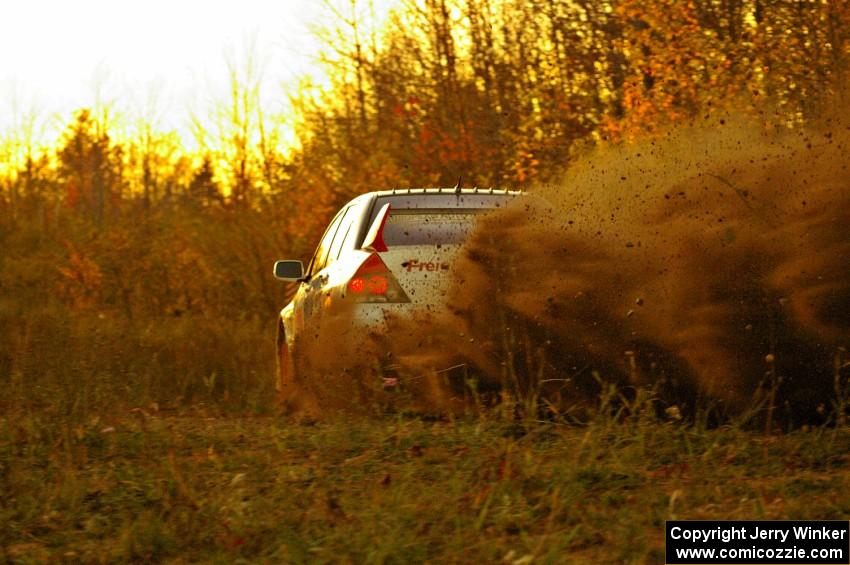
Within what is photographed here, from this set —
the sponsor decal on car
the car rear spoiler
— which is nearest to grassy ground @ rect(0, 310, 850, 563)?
the sponsor decal on car

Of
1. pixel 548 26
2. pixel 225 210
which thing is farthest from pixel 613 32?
pixel 225 210

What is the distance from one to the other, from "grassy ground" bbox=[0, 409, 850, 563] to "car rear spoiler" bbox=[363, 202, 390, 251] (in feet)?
4.69

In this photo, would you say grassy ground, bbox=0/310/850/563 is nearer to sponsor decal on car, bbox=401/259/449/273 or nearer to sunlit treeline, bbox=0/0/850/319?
sponsor decal on car, bbox=401/259/449/273

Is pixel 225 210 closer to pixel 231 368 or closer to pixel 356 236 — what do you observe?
pixel 231 368

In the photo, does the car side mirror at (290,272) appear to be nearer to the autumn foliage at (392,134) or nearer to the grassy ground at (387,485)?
the autumn foliage at (392,134)

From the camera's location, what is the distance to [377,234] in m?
8.42

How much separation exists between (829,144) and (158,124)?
138ft

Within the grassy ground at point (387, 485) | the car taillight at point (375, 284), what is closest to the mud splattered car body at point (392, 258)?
the car taillight at point (375, 284)

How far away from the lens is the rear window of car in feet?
27.6

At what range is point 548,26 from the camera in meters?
20.3

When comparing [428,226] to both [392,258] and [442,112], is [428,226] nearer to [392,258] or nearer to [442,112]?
[392,258]

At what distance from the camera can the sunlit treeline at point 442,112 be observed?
14.5 metres

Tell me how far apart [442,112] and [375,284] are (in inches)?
521

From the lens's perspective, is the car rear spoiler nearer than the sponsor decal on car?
No
